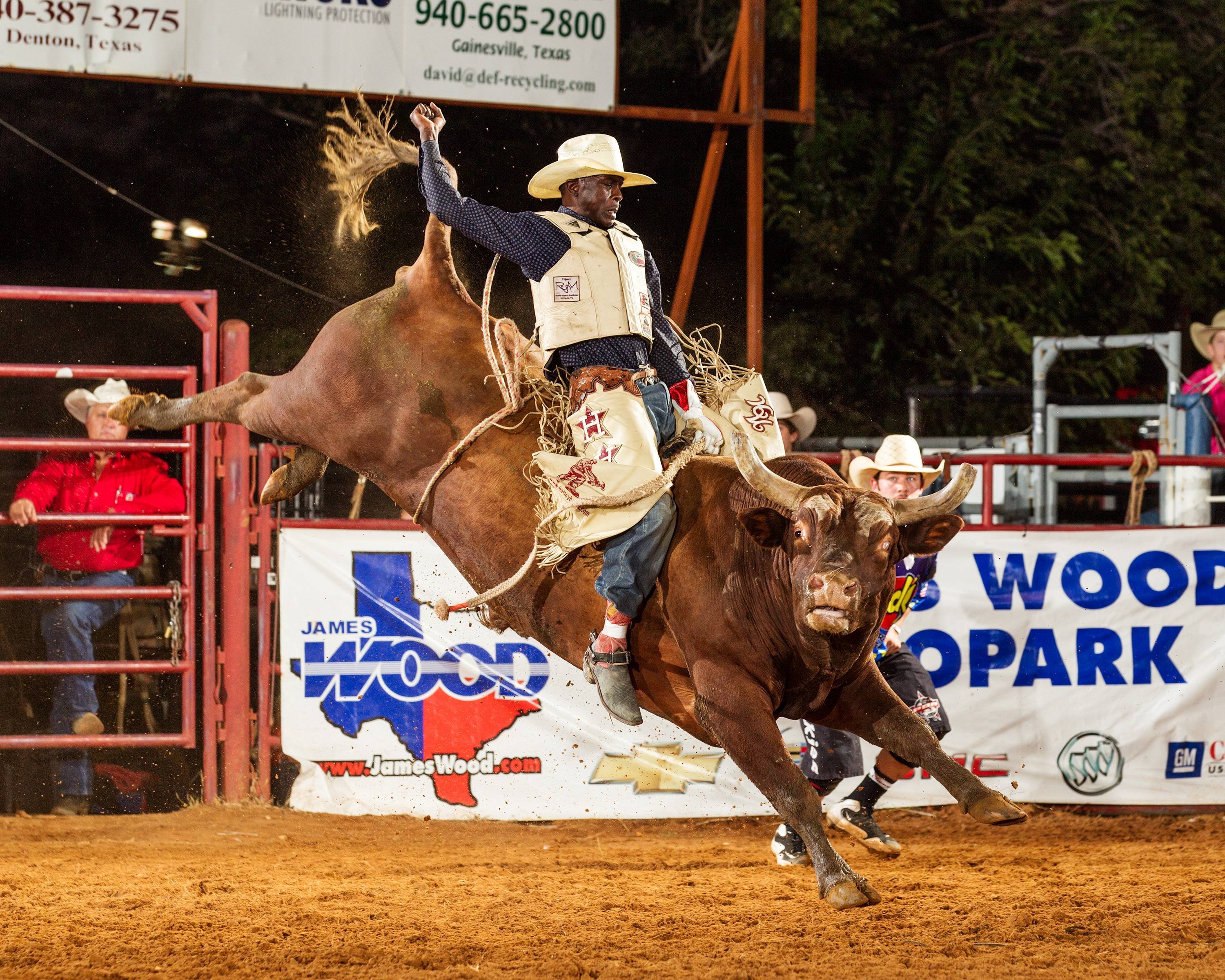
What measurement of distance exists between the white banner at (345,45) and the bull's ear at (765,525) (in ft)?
15.0

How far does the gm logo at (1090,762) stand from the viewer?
7215 millimetres

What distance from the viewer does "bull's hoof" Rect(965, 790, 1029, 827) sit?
14.1 ft

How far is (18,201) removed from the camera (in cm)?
1246

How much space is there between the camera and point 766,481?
4363 millimetres

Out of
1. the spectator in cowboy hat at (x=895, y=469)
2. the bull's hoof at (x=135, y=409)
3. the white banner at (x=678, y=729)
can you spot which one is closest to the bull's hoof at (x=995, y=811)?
the spectator in cowboy hat at (x=895, y=469)

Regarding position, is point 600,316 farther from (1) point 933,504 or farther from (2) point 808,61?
(2) point 808,61

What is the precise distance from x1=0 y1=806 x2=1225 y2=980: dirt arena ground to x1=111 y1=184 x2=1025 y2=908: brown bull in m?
0.43

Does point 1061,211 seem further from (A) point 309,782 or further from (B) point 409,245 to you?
(A) point 309,782

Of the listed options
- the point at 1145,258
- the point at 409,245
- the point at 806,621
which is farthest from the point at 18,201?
the point at 1145,258

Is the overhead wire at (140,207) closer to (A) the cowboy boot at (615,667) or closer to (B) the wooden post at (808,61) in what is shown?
(B) the wooden post at (808,61)

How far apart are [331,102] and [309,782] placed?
7.56 m

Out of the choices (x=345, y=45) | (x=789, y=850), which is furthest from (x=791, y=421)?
(x=345, y=45)

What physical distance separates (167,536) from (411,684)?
4.65 feet

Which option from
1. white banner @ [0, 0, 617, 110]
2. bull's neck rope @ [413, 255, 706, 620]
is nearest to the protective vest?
bull's neck rope @ [413, 255, 706, 620]
